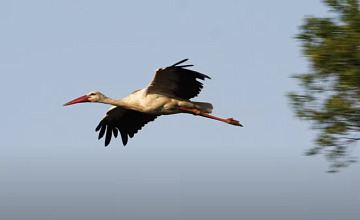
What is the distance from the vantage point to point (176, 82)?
13.0 m

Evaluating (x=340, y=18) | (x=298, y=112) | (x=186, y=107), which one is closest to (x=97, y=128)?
(x=186, y=107)

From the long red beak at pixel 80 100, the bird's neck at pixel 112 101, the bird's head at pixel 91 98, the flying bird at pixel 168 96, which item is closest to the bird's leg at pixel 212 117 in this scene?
the flying bird at pixel 168 96

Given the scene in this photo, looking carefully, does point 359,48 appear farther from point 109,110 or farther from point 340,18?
point 109,110

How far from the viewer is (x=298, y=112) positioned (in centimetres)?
1233

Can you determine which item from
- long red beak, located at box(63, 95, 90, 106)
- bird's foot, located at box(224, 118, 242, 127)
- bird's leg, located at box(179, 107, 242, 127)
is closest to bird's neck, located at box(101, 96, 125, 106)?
long red beak, located at box(63, 95, 90, 106)

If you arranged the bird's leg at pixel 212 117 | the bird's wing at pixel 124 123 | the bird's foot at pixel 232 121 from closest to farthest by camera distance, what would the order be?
the bird's leg at pixel 212 117, the bird's foot at pixel 232 121, the bird's wing at pixel 124 123

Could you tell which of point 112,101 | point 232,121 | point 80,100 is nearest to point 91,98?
point 80,100

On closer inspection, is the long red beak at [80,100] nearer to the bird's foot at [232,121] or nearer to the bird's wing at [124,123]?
the bird's wing at [124,123]

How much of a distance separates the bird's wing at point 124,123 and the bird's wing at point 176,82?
8.05ft

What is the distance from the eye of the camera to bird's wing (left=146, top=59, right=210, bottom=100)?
12.5 metres

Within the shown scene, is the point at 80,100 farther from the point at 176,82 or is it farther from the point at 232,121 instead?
the point at 232,121

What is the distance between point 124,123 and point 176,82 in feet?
10.4

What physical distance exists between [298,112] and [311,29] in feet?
5.38

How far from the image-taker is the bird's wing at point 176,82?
41.0 ft
